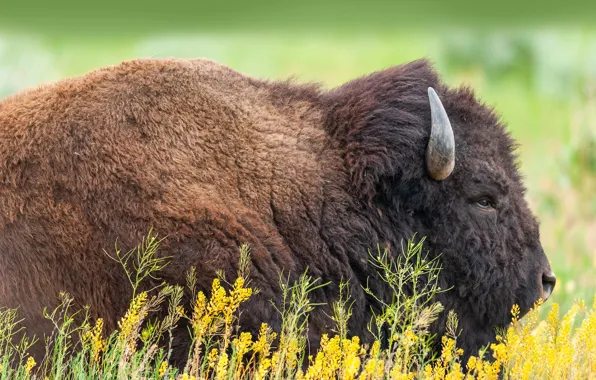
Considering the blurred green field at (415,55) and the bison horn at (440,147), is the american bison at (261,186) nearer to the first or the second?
the bison horn at (440,147)

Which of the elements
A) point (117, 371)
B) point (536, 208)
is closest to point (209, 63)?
point (117, 371)

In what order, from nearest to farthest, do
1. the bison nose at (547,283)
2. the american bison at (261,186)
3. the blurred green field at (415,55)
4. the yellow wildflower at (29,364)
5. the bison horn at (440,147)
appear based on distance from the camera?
1. the yellow wildflower at (29,364)
2. the american bison at (261,186)
3. the bison horn at (440,147)
4. the bison nose at (547,283)
5. the blurred green field at (415,55)

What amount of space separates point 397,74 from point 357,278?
4.22ft

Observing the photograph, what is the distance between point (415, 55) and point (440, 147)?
1723 cm

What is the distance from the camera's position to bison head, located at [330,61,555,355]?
5195mm

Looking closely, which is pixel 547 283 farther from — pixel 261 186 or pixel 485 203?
pixel 261 186

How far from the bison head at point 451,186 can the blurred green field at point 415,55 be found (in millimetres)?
7281

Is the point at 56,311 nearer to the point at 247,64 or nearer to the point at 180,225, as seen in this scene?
the point at 180,225

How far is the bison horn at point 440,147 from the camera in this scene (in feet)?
16.8

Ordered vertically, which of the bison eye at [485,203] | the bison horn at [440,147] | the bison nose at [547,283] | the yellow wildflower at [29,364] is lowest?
the bison nose at [547,283]

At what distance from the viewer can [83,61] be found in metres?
20.2

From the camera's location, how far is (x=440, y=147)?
5121 millimetres

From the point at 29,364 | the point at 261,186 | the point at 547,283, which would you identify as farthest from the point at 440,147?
the point at 29,364

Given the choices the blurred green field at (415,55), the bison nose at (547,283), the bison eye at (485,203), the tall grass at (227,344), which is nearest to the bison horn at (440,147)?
the bison eye at (485,203)
